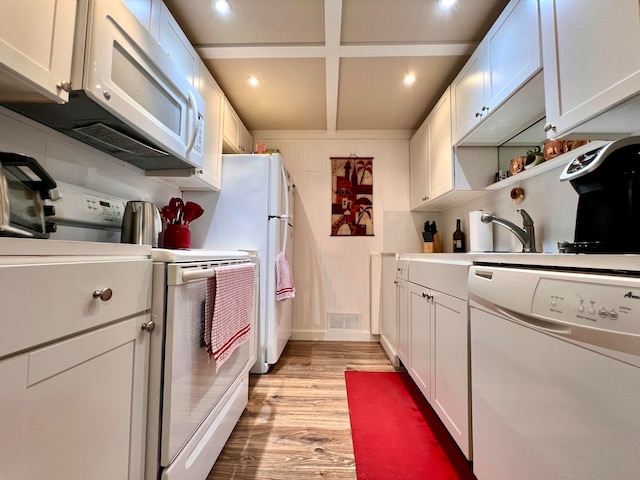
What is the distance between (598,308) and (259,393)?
1.81 meters

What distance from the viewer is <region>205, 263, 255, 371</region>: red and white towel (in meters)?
1.06

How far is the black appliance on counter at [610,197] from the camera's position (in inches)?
32.2

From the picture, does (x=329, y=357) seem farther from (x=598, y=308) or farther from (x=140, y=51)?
(x=140, y=51)

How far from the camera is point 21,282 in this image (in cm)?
50

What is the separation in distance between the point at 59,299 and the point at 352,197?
8.76 ft

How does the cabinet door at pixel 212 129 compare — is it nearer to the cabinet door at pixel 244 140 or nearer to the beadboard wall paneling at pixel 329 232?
the cabinet door at pixel 244 140

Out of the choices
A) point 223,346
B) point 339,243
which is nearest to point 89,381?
point 223,346

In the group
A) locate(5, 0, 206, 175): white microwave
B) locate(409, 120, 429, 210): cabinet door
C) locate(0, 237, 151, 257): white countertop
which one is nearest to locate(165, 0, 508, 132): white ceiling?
locate(409, 120, 429, 210): cabinet door

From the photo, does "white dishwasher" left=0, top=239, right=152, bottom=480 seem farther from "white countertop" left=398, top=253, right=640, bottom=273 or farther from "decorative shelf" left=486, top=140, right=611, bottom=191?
"decorative shelf" left=486, top=140, right=611, bottom=191

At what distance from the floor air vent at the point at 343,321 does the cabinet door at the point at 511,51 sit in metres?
2.20

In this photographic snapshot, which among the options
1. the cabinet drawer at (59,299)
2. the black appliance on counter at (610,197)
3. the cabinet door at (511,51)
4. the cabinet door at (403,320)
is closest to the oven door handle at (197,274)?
the cabinet drawer at (59,299)

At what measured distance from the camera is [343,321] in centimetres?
294

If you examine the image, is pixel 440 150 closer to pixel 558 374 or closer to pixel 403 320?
pixel 403 320

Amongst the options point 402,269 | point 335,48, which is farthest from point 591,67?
point 402,269
